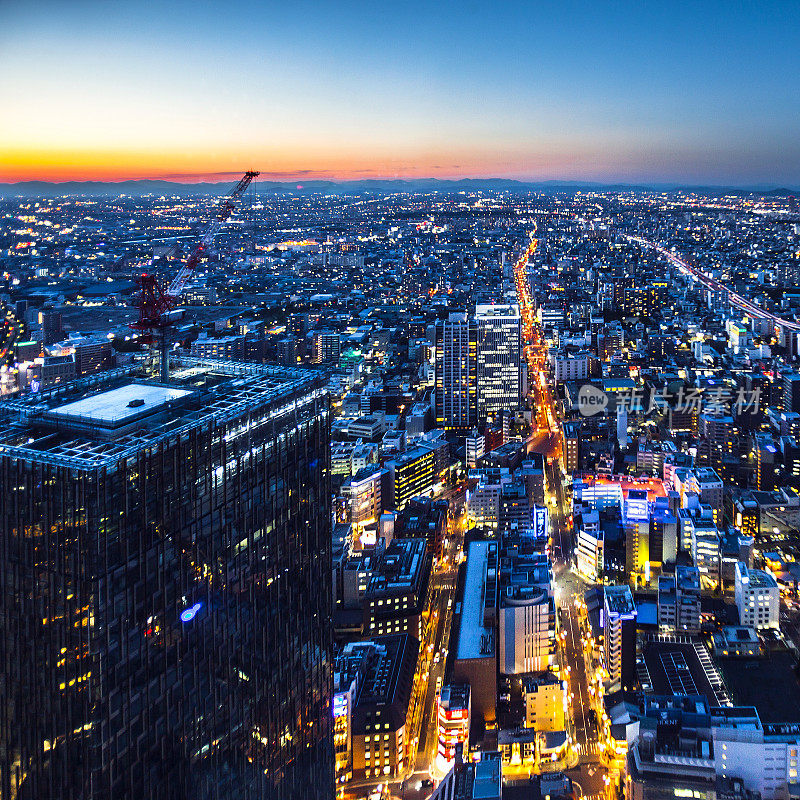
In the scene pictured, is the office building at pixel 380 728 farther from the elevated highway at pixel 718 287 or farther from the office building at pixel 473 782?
the elevated highway at pixel 718 287

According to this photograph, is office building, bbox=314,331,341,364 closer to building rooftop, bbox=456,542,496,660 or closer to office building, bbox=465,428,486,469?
office building, bbox=465,428,486,469

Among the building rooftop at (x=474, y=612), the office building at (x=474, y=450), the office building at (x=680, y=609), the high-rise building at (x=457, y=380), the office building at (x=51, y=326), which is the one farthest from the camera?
the high-rise building at (x=457, y=380)

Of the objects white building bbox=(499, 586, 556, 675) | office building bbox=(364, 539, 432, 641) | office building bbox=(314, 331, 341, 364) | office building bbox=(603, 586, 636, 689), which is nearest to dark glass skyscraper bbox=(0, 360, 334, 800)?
white building bbox=(499, 586, 556, 675)

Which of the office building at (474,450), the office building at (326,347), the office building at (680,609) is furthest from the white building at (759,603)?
the office building at (326,347)

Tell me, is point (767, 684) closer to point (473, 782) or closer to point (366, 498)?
point (473, 782)

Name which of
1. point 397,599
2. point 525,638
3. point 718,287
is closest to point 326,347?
point 397,599
